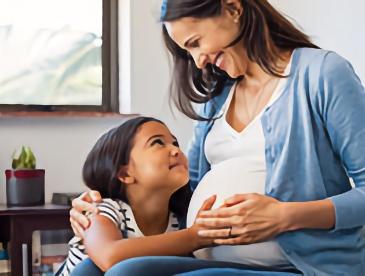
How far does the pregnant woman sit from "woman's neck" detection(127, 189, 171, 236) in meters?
0.10

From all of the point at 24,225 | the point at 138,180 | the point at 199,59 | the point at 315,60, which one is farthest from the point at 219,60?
the point at 24,225

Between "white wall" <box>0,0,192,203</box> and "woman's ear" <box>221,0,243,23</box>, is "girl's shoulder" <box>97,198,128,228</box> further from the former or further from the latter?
"white wall" <box>0,0,192,203</box>

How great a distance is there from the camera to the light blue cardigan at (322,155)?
1.10m

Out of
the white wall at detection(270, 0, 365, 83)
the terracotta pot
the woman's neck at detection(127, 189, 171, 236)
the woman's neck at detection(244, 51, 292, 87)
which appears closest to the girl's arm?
the woman's neck at detection(127, 189, 171, 236)

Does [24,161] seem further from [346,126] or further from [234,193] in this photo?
[346,126]

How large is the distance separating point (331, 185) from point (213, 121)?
0.97 ft

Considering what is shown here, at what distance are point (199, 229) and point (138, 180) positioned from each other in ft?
0.81

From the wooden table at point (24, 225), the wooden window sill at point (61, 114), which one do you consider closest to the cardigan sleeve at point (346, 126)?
the wooden table at point (24, 225)

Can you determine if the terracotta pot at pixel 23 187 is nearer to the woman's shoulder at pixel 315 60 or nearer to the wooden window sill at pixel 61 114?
the wooden window sill at pixel 61 114

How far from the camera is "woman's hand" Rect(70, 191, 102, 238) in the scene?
1.25 metres

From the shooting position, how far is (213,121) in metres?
1.34

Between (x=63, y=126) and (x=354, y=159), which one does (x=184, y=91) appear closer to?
(x=354, y=159)

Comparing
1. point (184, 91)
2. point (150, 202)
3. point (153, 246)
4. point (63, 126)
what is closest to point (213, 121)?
point (184, 91)

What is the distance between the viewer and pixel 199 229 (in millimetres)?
1146
